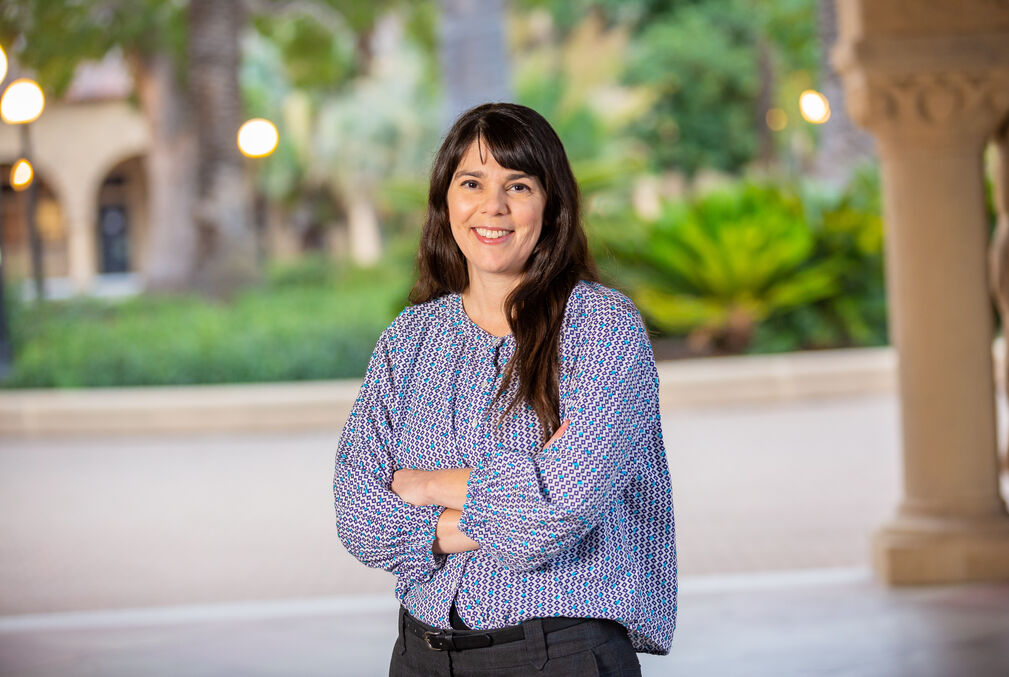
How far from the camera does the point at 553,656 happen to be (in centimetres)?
220
